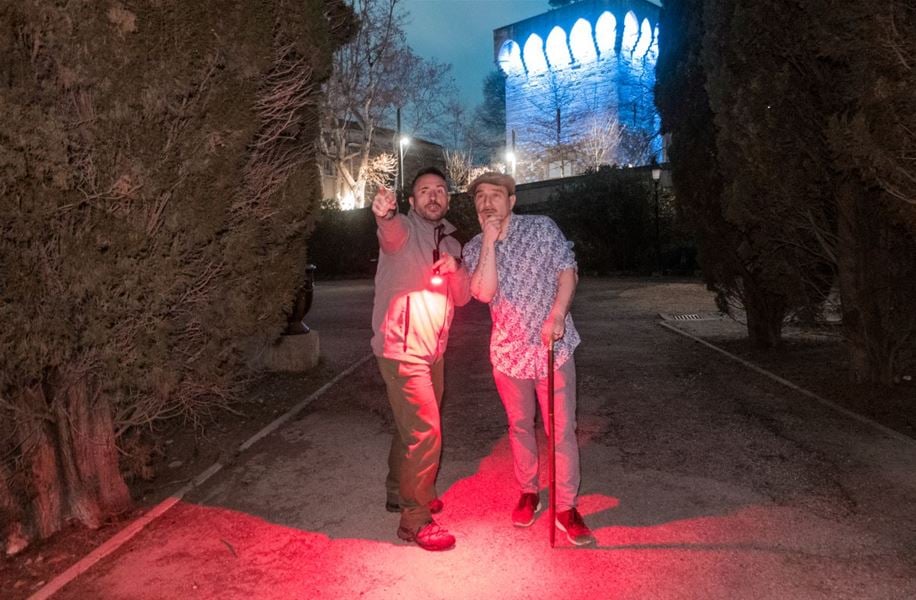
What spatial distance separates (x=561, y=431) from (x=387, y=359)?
0.96 metres

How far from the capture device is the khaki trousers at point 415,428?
11.9 ft

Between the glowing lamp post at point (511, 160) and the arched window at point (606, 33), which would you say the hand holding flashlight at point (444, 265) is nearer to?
the arched window at point (606, 33)

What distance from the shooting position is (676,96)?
428 inches

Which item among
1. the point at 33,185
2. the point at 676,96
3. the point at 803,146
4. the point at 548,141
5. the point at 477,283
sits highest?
the point at 548,141

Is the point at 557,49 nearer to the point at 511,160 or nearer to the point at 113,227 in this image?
the point at 511,160

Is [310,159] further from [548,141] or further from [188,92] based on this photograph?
[548,141]

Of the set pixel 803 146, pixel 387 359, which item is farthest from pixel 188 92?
pixel 803 146

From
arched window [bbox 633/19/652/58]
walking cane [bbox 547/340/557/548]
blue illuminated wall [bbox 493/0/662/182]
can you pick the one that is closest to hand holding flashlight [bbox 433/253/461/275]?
walking cane [bbox 547/340/557/548]

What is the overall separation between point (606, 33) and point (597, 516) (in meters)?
41.4

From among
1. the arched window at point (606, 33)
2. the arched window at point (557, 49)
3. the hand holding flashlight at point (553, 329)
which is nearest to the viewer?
the hand holding flashlight at point (553, 329)

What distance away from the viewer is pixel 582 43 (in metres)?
42.6

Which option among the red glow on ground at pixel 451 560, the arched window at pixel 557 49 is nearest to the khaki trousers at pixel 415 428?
the red glow on ground at pixel 451 560

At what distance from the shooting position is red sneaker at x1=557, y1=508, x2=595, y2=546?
3724 mm

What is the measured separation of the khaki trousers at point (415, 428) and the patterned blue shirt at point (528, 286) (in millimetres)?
470
